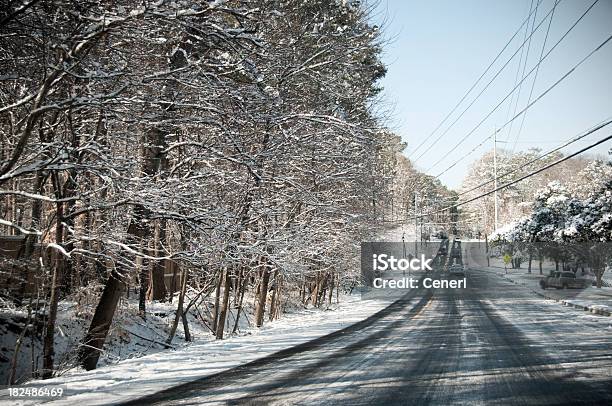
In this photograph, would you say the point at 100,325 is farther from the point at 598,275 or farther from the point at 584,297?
the point at 598,275

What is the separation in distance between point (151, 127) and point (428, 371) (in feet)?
21.4

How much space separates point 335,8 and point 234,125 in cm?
821

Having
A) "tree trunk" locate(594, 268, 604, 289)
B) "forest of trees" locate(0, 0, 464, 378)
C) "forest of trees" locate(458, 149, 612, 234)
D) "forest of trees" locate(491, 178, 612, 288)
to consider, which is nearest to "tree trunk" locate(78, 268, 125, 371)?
"forest of trees" locate(0, 0, 464, 378)

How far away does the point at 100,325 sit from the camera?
396 inches

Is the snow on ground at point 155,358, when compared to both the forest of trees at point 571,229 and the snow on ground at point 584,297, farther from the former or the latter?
the forest of trees at point 571,229

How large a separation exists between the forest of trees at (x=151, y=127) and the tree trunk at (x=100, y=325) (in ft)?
0.10

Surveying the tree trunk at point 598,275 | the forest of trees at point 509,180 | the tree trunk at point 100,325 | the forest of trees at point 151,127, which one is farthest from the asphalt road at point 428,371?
the forest of trees at point 509,180

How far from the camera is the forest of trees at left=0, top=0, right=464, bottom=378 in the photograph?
6238mm

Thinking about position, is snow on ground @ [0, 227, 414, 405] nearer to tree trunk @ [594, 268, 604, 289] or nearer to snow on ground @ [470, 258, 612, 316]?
snow on ground @ [470, 258, 612, 316]

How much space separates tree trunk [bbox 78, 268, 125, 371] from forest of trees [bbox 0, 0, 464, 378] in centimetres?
3

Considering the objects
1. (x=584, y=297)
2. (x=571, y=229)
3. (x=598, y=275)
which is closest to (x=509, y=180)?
(x=598, y=275)

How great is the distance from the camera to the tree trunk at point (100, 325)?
32.7ft

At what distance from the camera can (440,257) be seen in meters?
76.1

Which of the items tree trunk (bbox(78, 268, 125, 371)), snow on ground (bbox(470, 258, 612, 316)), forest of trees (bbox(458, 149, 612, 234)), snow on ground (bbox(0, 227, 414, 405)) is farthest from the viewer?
forest of trees (bbox(458, 149, 612, 234))
